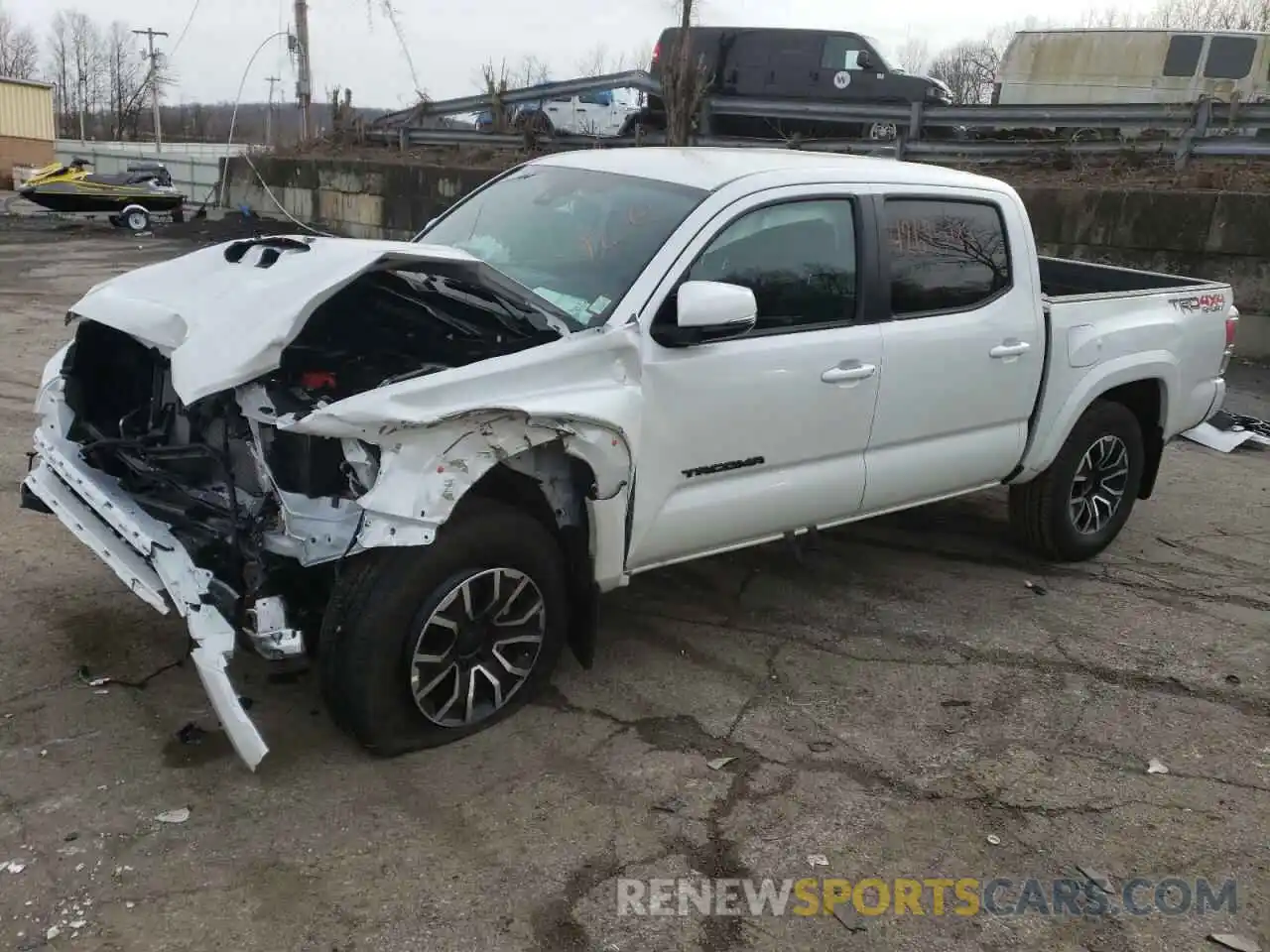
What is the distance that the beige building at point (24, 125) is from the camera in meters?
35.2

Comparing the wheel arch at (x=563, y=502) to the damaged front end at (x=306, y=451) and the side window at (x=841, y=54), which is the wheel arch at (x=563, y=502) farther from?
the side window at (x=841, y=54)

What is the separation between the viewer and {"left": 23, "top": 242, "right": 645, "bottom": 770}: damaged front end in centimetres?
302

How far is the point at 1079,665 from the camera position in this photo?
4.41m

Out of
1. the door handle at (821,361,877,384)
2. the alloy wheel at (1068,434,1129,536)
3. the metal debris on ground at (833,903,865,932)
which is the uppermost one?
the door handle at (821,361,877,384)

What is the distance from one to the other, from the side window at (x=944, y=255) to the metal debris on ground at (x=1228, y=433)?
3.95 metres

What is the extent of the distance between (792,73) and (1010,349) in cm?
1257

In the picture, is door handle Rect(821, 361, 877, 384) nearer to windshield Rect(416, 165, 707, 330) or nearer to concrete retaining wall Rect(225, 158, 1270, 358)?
windshield Rect(416, 165, 707, 330)

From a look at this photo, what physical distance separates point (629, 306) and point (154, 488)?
1820mm

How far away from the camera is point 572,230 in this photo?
409 centimetres

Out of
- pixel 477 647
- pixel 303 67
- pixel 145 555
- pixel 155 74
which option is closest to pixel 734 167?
pixel 477 647

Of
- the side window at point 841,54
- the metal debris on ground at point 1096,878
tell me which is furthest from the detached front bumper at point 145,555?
the side window at point 841,54

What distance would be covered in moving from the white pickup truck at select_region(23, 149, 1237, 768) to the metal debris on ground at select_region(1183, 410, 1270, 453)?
147 inches

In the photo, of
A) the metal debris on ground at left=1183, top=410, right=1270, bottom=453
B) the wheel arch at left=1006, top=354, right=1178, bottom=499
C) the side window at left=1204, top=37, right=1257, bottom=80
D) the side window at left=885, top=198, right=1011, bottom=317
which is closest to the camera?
the side window at left=885, top=198, right=1011, bottom=317

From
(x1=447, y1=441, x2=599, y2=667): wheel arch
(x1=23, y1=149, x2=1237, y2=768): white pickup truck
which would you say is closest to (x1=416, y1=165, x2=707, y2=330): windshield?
(x1=23, y1=149, x2=1237, y2=768): white pickup truck
